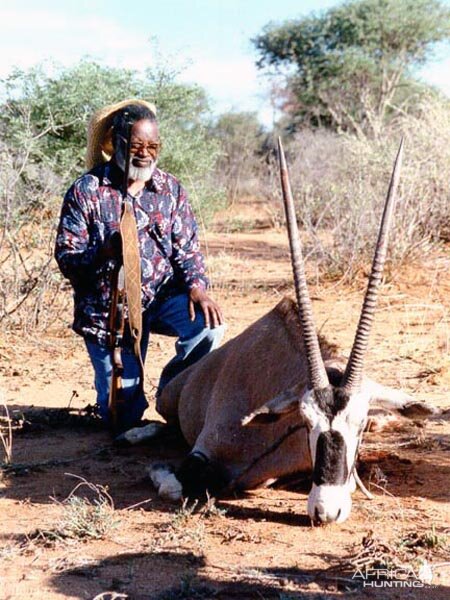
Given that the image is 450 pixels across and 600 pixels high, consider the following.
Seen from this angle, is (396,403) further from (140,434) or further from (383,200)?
(383,200)

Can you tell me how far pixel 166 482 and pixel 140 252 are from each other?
4.61ft

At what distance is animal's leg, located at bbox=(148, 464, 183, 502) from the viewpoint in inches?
154

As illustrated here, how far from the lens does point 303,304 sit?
3.73 meters

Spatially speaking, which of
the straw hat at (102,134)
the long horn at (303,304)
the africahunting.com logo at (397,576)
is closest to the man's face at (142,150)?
the straw hat at (102,134)

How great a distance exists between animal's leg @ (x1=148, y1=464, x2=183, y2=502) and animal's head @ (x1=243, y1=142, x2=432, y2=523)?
475 mm

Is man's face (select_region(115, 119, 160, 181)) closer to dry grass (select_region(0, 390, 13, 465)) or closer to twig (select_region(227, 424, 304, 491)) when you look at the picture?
dry grass (select_region(0, 390, 13, 465))

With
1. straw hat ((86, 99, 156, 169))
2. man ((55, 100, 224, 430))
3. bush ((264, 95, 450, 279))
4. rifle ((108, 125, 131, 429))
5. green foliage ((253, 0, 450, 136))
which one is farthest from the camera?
green foliage ((253, 0, 450, 136))

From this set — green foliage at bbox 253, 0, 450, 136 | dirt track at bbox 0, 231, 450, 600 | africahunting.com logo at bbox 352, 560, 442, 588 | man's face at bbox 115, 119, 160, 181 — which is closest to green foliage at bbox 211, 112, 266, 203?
green foliage at bbox 253, 0, 450, 136

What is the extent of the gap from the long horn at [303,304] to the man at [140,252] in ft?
3.36

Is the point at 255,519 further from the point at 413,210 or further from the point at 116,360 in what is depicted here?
the point at 413,210

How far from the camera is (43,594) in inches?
117

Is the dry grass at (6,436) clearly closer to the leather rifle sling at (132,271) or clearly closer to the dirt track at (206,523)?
the dirt track at (206,523)

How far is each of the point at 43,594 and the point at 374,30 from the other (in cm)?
2192

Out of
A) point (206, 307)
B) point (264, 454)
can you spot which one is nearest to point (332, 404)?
point (264, 454)
